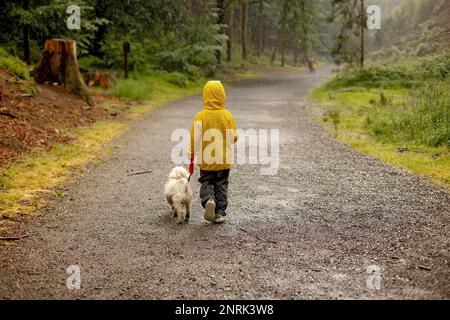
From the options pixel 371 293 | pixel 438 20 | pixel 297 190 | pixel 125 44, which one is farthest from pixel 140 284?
pixel 438 20

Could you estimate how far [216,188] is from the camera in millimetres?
6246

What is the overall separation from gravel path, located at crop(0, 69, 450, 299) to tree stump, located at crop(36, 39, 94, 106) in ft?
21.3

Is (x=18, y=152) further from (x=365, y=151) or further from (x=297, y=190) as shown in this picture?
(x=365, y=151)

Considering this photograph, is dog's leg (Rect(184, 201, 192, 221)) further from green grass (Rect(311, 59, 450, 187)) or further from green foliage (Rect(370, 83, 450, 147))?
green foliage (Rect(370, 83, 450, 147))

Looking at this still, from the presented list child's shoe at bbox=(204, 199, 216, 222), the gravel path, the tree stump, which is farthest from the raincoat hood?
the tree stump

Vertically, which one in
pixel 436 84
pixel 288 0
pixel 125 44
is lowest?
pixel 436 84

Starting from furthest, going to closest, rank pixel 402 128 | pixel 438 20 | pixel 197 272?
pixel 438 20, pixel 402 128, pixel 197 272

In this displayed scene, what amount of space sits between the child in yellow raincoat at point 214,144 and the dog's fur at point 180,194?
206mm

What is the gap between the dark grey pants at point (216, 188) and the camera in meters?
6.19

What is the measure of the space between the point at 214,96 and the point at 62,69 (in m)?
10.2

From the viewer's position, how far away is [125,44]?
21.7m

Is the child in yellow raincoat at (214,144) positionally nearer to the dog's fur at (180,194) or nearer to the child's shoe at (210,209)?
the child's shoe at (210,209)

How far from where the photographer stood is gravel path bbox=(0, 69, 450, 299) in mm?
4375

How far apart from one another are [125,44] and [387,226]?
17964 millimetres
